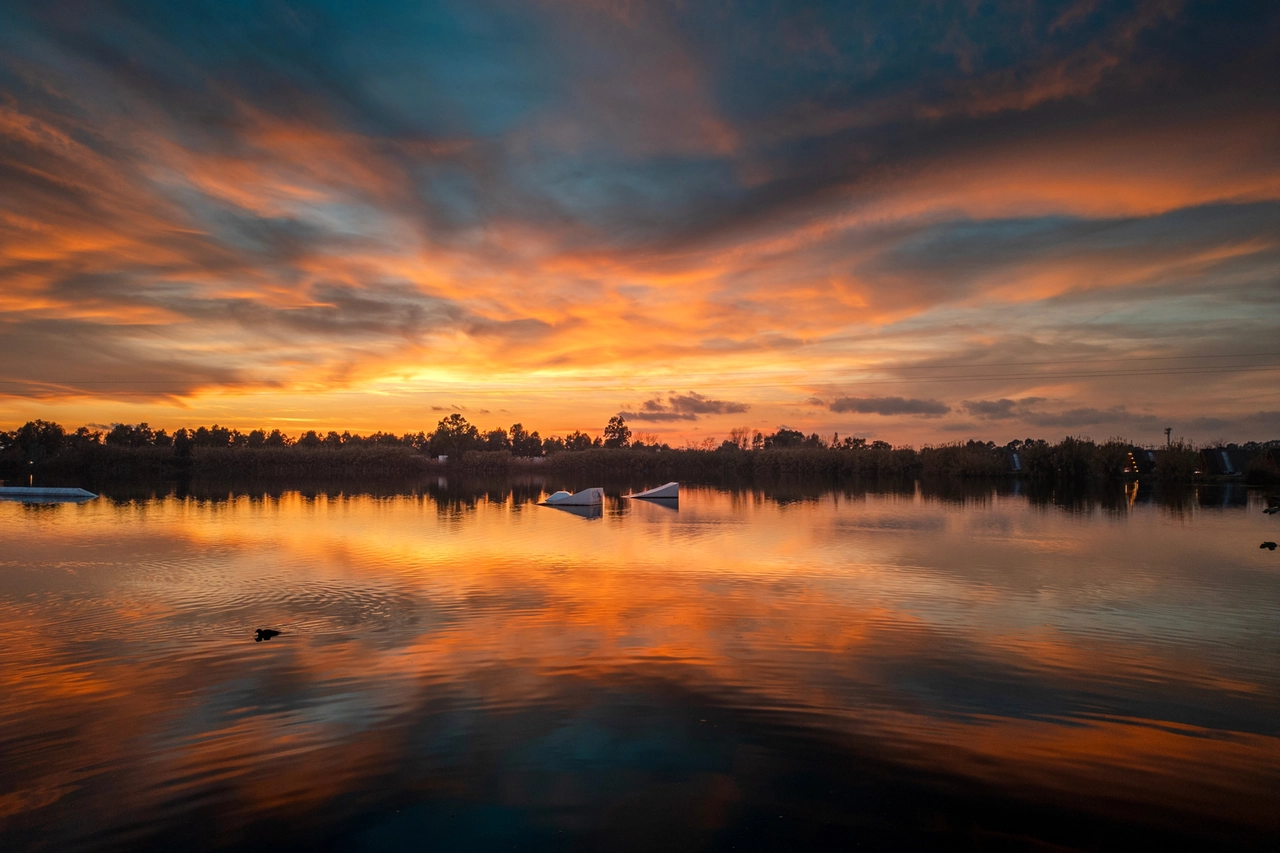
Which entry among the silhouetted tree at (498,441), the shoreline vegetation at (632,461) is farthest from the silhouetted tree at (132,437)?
the silhouetted tree at (498,441)

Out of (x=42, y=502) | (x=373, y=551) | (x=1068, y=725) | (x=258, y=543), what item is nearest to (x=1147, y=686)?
(x=1068, y=725)

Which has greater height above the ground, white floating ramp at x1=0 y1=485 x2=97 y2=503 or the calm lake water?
white floating ramp at x1=0 y1=485 x2=97 y2=503

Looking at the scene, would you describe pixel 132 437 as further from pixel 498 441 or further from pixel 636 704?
pixel 636 704

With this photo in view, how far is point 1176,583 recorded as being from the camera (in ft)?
44.5

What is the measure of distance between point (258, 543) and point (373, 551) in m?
3.90

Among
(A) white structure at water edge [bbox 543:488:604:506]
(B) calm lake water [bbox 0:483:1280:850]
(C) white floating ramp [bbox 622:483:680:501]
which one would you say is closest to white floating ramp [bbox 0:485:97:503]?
(B) calm lake water [bbox 0:483:1280:850]

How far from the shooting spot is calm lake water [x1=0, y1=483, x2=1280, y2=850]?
15.9 ft

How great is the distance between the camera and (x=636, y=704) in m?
6.95

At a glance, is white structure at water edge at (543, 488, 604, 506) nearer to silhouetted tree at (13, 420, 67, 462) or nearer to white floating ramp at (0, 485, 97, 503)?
white floating ramp at (0, 485, 97, 503)

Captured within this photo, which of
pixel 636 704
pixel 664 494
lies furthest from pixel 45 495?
pixel 636 704

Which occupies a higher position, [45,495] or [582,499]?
[582,499]

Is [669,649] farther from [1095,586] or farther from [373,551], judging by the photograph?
[373,551]

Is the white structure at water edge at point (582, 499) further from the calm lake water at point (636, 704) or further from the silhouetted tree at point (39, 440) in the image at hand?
the silhouetted tree at point (39, 440)

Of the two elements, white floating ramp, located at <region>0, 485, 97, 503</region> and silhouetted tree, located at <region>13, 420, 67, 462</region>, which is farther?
silhouetted tree, located at <region>13, 420, 67, 462</region>
